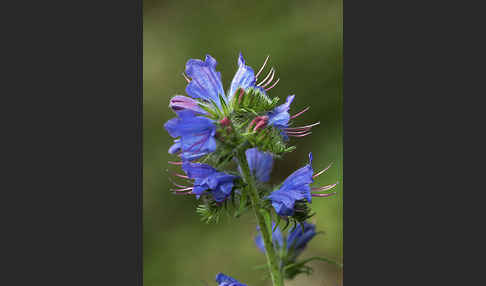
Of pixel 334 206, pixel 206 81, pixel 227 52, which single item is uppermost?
pixel 227 52

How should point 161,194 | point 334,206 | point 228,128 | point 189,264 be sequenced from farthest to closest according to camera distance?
point 161,194
point 189,264
point 334,206
point 228,128

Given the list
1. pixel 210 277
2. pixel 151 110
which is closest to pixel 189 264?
pixel 210 277

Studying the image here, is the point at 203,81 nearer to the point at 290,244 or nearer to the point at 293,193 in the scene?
the point at 293,193

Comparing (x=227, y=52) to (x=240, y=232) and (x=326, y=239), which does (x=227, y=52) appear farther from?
(x=326, y=239)

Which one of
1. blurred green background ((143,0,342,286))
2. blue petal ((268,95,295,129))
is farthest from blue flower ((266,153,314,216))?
blurred green background ((143,0,342,286))

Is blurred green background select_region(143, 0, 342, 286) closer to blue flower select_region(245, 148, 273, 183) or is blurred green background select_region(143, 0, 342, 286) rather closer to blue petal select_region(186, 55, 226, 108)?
blue flower select_region(245, 148, 273, 183)

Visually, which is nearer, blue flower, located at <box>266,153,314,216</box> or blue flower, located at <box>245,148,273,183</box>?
blue flower, located at <box>266,153,314,216</box>
